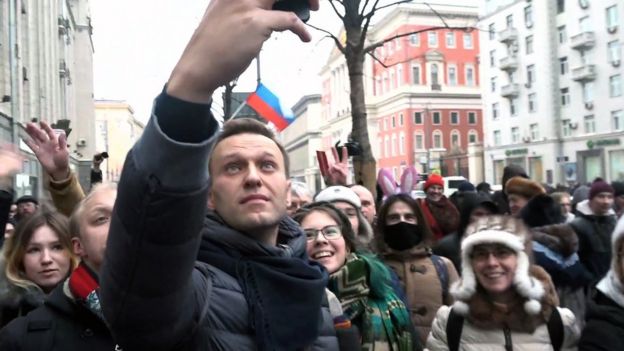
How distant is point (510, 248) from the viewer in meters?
3.49

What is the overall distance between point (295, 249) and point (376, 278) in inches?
66.0

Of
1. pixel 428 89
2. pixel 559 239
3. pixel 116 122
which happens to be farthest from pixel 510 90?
pixel 116 122

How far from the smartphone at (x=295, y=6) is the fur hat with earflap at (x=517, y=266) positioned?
255 cm

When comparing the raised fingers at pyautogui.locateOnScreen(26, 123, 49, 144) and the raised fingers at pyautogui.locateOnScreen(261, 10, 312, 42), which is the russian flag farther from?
the raised fingers at pyautogui.locateOnScreen(261, 10, 312, 42)

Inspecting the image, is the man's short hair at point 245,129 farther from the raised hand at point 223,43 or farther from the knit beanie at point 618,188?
the knit beanie at point 618,188

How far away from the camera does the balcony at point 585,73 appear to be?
44188mm

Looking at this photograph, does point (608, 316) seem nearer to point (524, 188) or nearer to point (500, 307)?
point (500, 307)

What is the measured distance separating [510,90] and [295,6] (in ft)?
185

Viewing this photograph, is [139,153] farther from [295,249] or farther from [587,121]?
[587,121]

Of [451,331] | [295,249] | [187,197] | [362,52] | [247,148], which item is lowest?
[451,331]

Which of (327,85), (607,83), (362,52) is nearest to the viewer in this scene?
(362,52)

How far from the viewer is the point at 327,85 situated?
10650cm

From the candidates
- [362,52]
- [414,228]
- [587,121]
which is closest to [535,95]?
[587,121]

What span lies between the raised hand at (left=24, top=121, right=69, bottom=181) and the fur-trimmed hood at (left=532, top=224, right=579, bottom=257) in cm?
360
